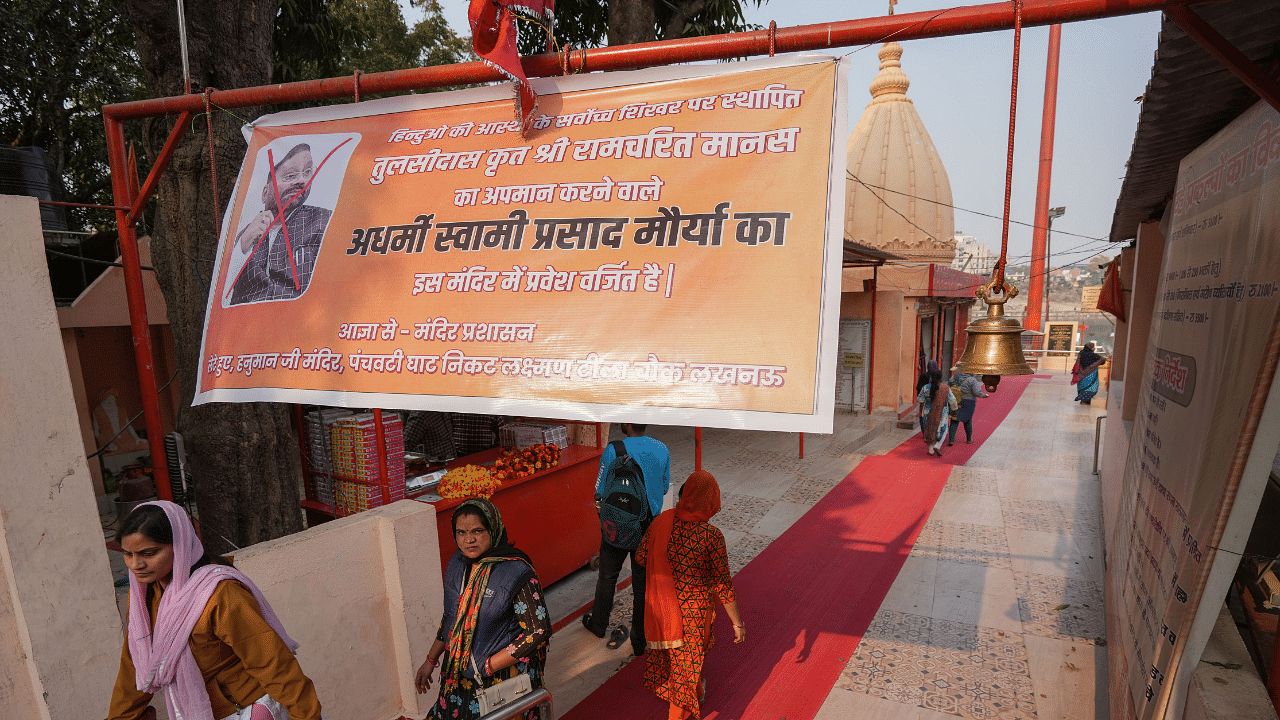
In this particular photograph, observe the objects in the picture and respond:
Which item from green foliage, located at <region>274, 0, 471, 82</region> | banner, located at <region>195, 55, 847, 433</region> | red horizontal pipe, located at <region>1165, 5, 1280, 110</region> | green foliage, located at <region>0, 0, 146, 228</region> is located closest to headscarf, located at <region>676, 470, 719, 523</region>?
banner, located at <region>195, 55, 847, 433</region>


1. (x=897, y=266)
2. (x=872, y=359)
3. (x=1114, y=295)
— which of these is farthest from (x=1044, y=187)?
(x=1114, y=295)

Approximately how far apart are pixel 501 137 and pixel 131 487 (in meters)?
7.67

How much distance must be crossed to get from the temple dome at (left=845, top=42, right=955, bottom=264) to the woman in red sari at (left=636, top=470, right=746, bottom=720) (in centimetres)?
2168

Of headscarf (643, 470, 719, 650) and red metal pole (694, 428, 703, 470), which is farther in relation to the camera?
red metal pole (694, 428, 703, 470)

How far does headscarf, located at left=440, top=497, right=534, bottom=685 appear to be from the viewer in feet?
8.99

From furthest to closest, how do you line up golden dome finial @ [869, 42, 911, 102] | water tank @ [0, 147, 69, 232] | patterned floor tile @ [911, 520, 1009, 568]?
golden dome finial @ [869, 42, 911, 102], water tank @ [0, 147, 69, 232], patterned floor tile @ [911, 520, 1009, 568]

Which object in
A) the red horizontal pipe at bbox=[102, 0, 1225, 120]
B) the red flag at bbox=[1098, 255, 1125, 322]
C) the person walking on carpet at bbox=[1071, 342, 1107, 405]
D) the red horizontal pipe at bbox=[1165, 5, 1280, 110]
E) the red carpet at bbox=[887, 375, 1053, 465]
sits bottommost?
the red carpet at bbox=[887, 375, 1053, 465]

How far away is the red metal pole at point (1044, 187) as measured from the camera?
1121 inches

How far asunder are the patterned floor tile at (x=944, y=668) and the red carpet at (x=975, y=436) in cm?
344

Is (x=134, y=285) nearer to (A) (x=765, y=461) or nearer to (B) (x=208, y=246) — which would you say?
(B) (x=208, y=246)

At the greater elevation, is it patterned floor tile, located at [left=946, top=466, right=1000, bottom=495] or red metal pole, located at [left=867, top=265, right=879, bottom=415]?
red metal pole, located at [left=867, top=265, right=879, bottom=415]

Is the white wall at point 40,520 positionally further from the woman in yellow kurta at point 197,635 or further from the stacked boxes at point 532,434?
the stacked boxes at point 532,434

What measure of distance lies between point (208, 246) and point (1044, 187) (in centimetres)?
3506

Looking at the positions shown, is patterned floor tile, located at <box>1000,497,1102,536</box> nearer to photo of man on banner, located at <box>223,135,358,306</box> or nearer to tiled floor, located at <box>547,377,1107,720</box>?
tiled floor, located at <box>547,377,1107,720</box>
